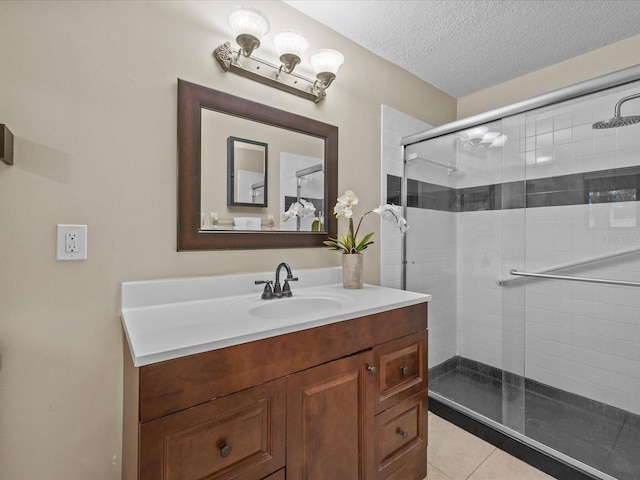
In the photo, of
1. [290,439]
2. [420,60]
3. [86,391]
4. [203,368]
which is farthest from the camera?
[420,60]

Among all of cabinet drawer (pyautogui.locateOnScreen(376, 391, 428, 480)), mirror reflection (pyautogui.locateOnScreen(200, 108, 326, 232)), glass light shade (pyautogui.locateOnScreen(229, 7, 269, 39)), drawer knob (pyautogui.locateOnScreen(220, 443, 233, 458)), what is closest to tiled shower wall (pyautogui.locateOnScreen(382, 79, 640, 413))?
cabinet drawer (pyautogui.locateOnScreen(376, 391, 428, 480))


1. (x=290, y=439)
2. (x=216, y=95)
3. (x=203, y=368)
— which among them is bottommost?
(x=290, y=439)

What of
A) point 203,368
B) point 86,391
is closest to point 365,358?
point 203,368

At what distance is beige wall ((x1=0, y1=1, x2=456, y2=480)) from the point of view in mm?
998

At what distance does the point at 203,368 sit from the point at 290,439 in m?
0.39

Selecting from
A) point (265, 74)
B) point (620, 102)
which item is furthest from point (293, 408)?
point (620, 102)

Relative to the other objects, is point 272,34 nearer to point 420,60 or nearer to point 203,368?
point 420,60

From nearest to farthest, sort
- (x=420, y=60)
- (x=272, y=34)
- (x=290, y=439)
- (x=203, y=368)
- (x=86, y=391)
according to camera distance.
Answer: (x=203, y=368) < (x=290, y=439) < (x=86, y=391) < (x=272, y=34) < (x=420, y=60)

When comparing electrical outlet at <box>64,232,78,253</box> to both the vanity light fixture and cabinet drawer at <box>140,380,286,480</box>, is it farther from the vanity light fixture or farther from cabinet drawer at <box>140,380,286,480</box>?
the vanity light fixture

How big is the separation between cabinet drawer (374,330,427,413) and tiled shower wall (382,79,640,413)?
0.83 m

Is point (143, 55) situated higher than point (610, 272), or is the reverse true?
point (143, 55)

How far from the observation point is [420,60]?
2096 millimetres

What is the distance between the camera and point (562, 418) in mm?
1697

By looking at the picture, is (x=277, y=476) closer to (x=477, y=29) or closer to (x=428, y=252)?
(x=428, y=252)
